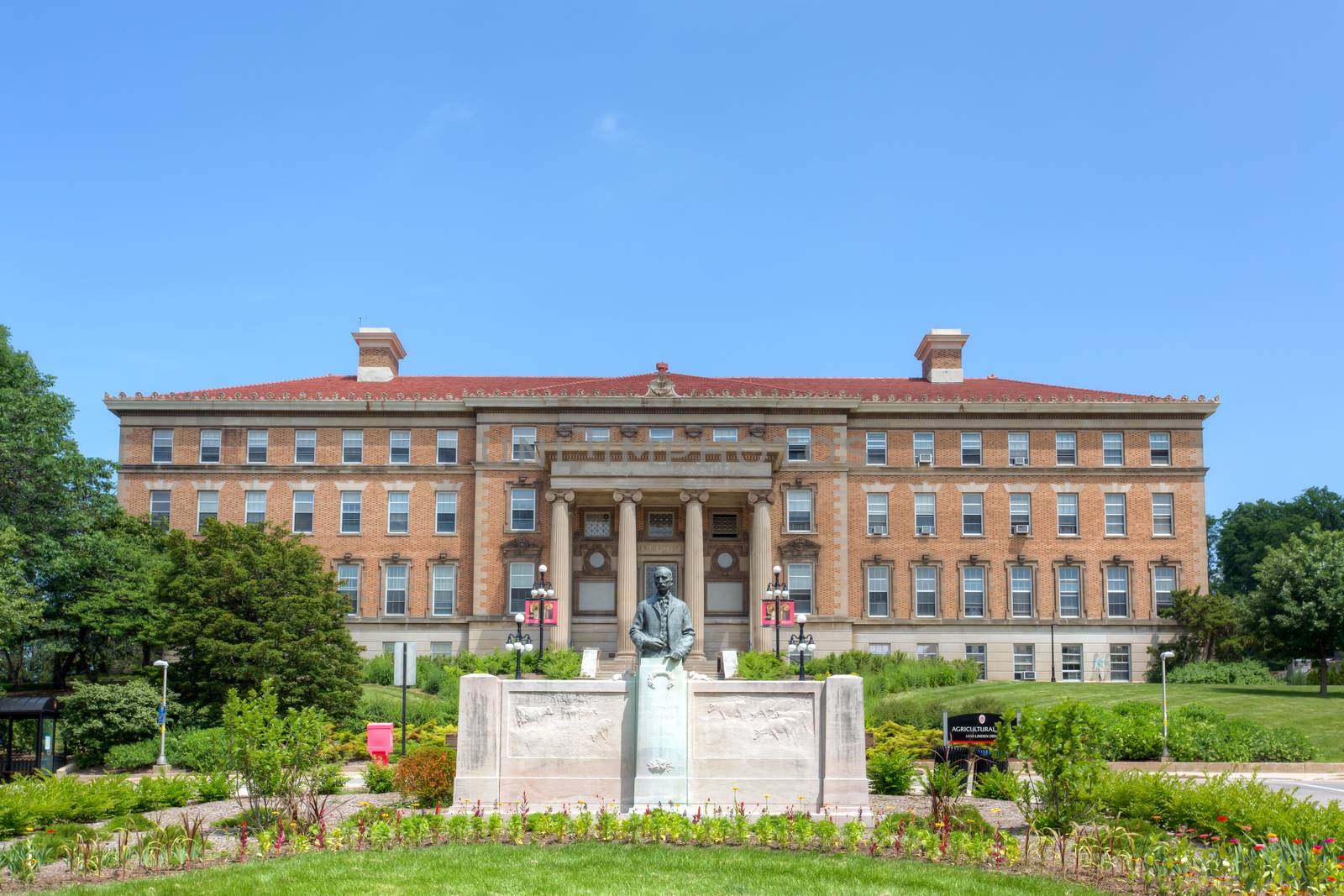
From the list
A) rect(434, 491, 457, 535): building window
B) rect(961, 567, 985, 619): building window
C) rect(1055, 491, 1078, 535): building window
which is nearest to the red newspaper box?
rect(434, 491, 457, 535): building window

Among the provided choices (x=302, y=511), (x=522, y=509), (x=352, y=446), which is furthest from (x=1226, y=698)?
(x=302, y=511)

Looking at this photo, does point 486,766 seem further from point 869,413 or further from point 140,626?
point 869,413

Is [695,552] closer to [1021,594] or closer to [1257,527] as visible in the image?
[1021,594]

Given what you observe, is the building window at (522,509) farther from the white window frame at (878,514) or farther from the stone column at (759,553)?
the white window frame at (878,514)

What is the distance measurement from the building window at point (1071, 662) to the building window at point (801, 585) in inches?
466

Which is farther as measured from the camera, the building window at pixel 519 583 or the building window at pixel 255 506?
the building window at pixel 255 506

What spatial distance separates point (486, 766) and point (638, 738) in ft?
7.57

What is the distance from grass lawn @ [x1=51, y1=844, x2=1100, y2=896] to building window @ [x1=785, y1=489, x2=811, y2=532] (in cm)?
4489

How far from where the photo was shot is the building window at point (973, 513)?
60.8 metres

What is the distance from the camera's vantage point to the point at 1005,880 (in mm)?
13984

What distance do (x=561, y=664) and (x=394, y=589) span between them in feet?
46.9

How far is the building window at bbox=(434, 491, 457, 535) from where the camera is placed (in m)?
60.2

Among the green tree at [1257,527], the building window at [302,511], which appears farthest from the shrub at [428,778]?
the green tree at [1257,527]

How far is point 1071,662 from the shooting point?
195 ft
